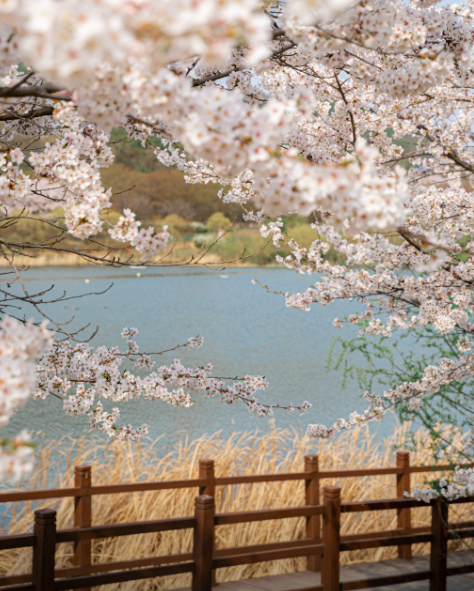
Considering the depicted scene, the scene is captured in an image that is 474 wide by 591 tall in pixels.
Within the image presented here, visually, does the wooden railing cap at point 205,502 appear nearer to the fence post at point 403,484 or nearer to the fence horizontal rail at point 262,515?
the fence horizontal rail at point 262,515

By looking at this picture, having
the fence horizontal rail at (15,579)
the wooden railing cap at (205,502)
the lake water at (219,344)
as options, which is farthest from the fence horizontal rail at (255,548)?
the lake water at (219,344)

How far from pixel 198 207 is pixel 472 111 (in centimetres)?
4996

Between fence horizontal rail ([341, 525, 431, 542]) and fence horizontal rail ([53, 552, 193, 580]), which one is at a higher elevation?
fence horizontal rail ([341, 525, 431, 542])

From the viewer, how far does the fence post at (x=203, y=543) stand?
419 cm

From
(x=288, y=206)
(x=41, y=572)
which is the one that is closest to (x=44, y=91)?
(x=288, y=206)

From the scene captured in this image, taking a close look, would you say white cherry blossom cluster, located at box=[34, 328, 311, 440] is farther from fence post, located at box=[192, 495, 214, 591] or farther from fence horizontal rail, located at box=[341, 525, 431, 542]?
fence horizontal rail, located at box=[341, 525, 431, 542]

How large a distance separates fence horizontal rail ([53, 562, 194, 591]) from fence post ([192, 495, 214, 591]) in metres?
0.08

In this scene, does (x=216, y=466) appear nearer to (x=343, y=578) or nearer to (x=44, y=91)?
(x=343, y=578)

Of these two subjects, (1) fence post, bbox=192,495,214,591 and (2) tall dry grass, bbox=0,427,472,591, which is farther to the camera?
(2) tall dry grass, bbox=0,427,472,591

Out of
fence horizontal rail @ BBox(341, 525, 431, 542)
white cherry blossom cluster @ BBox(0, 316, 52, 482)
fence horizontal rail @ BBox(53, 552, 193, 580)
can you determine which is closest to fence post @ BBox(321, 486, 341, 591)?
fence horizontal rail @ BBox(341, 525, 431, 542)

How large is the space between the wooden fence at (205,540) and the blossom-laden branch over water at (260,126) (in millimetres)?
670

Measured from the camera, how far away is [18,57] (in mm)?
1805

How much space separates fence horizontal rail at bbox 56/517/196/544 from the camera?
3.92m

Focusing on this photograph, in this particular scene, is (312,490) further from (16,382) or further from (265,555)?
(16,382)
